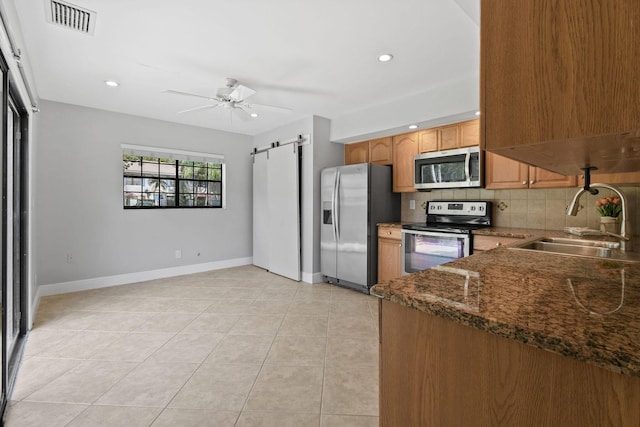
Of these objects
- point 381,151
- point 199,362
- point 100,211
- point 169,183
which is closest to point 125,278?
point 100,211

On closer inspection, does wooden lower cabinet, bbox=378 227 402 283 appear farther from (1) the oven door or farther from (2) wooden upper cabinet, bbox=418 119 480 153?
(2) wooden upper cabinet, bbox=418 119 480 153

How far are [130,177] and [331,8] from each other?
3895 mm

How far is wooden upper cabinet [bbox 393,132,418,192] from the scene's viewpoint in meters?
3.99

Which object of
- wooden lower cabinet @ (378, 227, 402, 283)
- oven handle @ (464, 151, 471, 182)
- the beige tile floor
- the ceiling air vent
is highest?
the ceiling air vent

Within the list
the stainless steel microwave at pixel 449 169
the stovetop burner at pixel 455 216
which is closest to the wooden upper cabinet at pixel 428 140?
the stainless steel microwave at pixel 449 169

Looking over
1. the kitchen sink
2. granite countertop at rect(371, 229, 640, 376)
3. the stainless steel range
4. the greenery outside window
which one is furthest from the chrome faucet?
the greenery outside window

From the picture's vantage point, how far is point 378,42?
2473 mm

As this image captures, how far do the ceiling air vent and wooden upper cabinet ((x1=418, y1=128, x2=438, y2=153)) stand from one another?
11.0ft

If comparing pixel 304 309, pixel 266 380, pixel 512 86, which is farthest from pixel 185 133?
pixel 512 86

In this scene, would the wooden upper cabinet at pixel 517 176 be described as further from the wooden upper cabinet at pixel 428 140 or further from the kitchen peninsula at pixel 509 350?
the kitchen peninsula at pixel 509 350

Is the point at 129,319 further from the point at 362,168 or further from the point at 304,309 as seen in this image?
the point at 362,168

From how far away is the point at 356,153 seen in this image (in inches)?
184

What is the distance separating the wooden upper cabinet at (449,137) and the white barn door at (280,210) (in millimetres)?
2013

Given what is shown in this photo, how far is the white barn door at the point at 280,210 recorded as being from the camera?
468 cm
